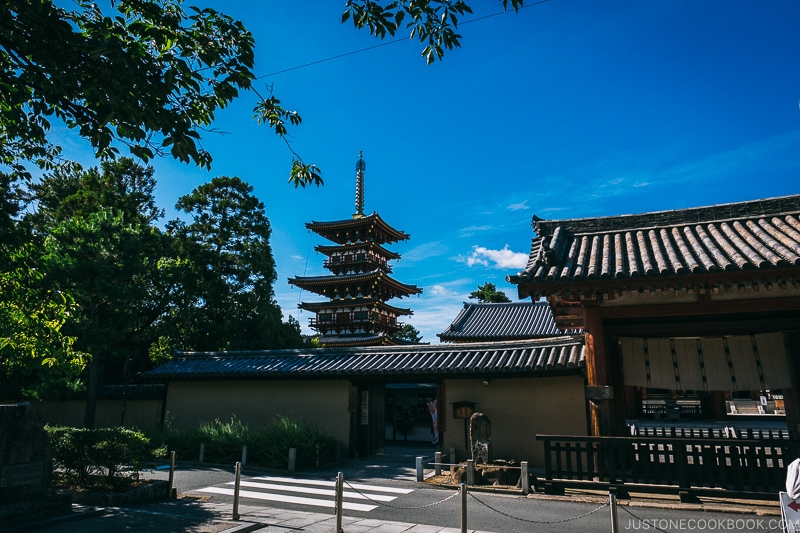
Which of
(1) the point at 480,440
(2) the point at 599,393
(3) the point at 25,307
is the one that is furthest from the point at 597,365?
(3) the point at 25,307

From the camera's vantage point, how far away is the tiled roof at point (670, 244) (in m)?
8.29

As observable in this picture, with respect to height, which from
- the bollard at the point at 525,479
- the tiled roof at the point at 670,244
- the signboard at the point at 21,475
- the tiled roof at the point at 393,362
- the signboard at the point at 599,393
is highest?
the tiled roof at the point at 670,244

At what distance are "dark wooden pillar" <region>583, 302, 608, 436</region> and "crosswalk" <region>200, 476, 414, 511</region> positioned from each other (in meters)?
4.46

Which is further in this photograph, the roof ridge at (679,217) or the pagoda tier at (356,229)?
the pagoda tier at (356,229)

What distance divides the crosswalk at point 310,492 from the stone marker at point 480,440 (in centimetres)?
207

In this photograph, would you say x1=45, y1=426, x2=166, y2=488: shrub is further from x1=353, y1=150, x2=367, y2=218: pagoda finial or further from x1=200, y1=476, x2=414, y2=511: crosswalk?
x1=353, y1=150, x2=367, y2=218: pagoda finial

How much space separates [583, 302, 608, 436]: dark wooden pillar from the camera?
905 cm

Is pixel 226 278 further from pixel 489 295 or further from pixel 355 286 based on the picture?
pixel 489 295

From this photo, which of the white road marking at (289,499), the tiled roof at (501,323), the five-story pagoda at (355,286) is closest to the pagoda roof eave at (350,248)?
the five-story pagoda at (355,286)

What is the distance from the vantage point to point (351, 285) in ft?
117

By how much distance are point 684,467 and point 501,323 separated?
925 inches

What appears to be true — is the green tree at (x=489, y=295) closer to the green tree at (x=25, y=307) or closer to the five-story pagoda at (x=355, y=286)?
the five-story pagoda at (x=355, y=286)

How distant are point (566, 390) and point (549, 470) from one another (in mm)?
4222

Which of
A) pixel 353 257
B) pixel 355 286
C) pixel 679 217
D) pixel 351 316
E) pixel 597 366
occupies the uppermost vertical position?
pixel 353 257
